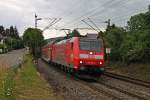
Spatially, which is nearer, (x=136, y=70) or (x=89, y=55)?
(x=89, y=55)

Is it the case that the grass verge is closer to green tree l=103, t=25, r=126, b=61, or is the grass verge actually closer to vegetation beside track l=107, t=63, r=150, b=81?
vegetation beside track l=107, t=63, r=150, b=81

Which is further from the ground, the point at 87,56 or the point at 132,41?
the point at 132,41

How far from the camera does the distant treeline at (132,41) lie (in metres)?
41.0

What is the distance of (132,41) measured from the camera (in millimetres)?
44375

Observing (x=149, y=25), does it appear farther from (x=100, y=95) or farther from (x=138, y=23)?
(x=100, y=95)

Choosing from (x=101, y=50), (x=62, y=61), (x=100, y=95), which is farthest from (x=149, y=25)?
(x=100, y=95)

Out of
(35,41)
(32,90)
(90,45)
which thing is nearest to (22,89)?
(32,90)

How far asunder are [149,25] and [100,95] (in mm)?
25961

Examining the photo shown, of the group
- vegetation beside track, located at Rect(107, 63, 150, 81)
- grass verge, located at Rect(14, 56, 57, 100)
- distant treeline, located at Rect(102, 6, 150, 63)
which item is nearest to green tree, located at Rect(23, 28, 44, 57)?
distant treeline, located at Rect(102, 6, 150, 63)

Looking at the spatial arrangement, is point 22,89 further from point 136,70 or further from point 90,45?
point 136,70

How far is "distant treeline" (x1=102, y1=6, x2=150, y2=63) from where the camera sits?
4097 cm

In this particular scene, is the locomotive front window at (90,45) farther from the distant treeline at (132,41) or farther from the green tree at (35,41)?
the green tree at (35,41)

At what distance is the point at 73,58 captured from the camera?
2958 cm

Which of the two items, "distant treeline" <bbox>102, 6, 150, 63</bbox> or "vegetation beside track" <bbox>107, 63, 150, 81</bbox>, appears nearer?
"vegetation beside track" <bbox>107, 63, 150, 81</bbox>
